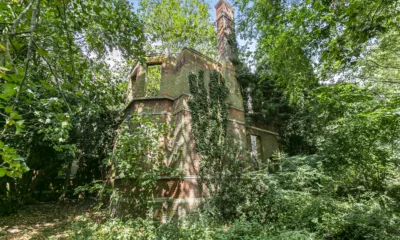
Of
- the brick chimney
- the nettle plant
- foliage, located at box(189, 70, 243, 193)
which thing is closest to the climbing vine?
foliage, located at box(189, 70, 243, 193)

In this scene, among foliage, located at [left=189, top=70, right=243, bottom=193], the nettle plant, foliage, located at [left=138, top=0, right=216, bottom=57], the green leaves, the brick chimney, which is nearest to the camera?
the green leaves

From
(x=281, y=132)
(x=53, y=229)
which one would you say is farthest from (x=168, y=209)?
(x=281, y=132)

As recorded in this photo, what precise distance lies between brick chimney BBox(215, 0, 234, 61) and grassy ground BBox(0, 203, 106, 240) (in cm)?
1147

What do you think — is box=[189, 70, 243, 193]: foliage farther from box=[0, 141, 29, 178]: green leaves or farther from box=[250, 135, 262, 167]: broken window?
box=[0, 141, 29, 178]: green leaves

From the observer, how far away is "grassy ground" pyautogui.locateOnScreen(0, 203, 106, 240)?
7.81m

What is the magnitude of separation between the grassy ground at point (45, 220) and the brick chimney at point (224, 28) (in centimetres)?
1147

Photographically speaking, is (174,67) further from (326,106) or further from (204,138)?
(326,106)

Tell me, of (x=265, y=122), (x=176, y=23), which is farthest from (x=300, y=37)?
(x=176, y=23)

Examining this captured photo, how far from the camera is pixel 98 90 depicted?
4727 millimetres

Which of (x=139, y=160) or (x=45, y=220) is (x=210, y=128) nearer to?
(x=139, y=160)

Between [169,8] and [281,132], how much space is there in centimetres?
1618

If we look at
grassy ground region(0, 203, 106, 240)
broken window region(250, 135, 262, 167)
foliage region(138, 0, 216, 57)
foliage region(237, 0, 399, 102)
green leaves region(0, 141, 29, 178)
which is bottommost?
grassy ground region(0, 203, 106, 240)

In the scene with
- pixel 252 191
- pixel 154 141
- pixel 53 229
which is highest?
pixel 154 141

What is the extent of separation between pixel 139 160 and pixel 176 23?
16660 millimetres
